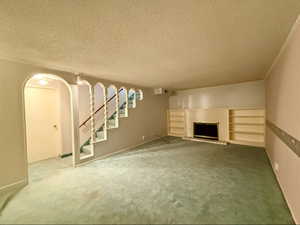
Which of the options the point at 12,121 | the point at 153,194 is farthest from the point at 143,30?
the point at 12,121

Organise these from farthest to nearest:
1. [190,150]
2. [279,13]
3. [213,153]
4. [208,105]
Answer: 1. [208,105]
2. [190,150]
3. [213,153]
4. [279,13]

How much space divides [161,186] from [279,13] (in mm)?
2741

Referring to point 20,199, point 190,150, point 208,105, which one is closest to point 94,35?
point 20,199

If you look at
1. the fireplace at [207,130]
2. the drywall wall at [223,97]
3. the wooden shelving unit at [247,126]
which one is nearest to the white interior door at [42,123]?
the drywall wall at [223,97]

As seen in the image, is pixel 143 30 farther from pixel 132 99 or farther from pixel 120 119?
pixel 132 99

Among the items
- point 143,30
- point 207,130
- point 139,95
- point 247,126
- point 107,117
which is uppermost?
point 143,30

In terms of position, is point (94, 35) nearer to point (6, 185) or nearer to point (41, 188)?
point (41, 188)

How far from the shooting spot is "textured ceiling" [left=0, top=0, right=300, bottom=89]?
1261 mm

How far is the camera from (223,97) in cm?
567

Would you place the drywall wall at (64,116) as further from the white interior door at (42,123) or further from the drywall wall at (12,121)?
the drywall wall at (12,121)

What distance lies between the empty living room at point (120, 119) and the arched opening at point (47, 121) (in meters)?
0.03

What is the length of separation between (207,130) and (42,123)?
19.0 feet

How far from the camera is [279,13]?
1.39 m

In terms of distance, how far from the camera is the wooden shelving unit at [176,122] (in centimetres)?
671
